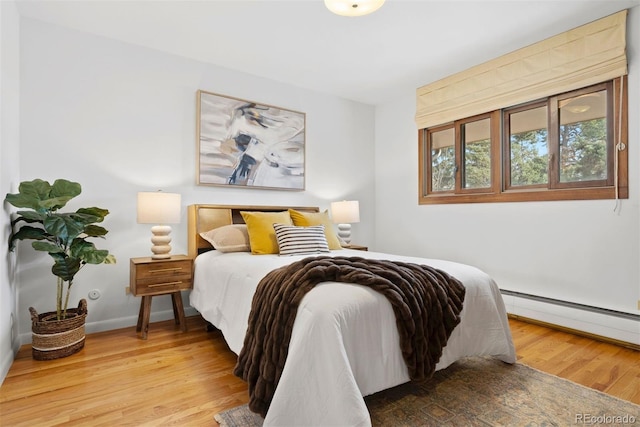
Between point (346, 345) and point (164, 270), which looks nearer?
point (346, 345)

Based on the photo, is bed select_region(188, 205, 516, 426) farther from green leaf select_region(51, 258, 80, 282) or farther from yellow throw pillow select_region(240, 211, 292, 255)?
green leaf select_region(51, 258, 80, 282)

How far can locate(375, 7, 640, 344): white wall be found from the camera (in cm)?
245

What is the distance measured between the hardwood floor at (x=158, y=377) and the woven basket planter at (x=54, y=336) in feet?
0.18

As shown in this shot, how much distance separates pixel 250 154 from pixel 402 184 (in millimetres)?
1950

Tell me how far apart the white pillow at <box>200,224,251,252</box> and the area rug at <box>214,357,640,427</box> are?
1387 millimetres

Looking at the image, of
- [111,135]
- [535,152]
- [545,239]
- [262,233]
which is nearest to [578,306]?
[545,239]

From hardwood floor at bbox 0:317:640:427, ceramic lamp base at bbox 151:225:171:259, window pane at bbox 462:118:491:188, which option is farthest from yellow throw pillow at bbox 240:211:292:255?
window pane at bbox 462:118:491:188

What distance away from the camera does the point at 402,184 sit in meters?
4.25

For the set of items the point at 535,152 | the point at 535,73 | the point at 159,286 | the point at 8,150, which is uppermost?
the point at 535,73

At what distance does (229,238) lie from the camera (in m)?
2.83

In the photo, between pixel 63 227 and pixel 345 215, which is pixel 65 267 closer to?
pixel 63 227

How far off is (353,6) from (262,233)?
5.76ft

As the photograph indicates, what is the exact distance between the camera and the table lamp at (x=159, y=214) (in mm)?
2637

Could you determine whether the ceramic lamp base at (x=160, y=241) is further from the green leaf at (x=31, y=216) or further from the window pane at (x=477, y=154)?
the window pane at (x=477, y=154)
